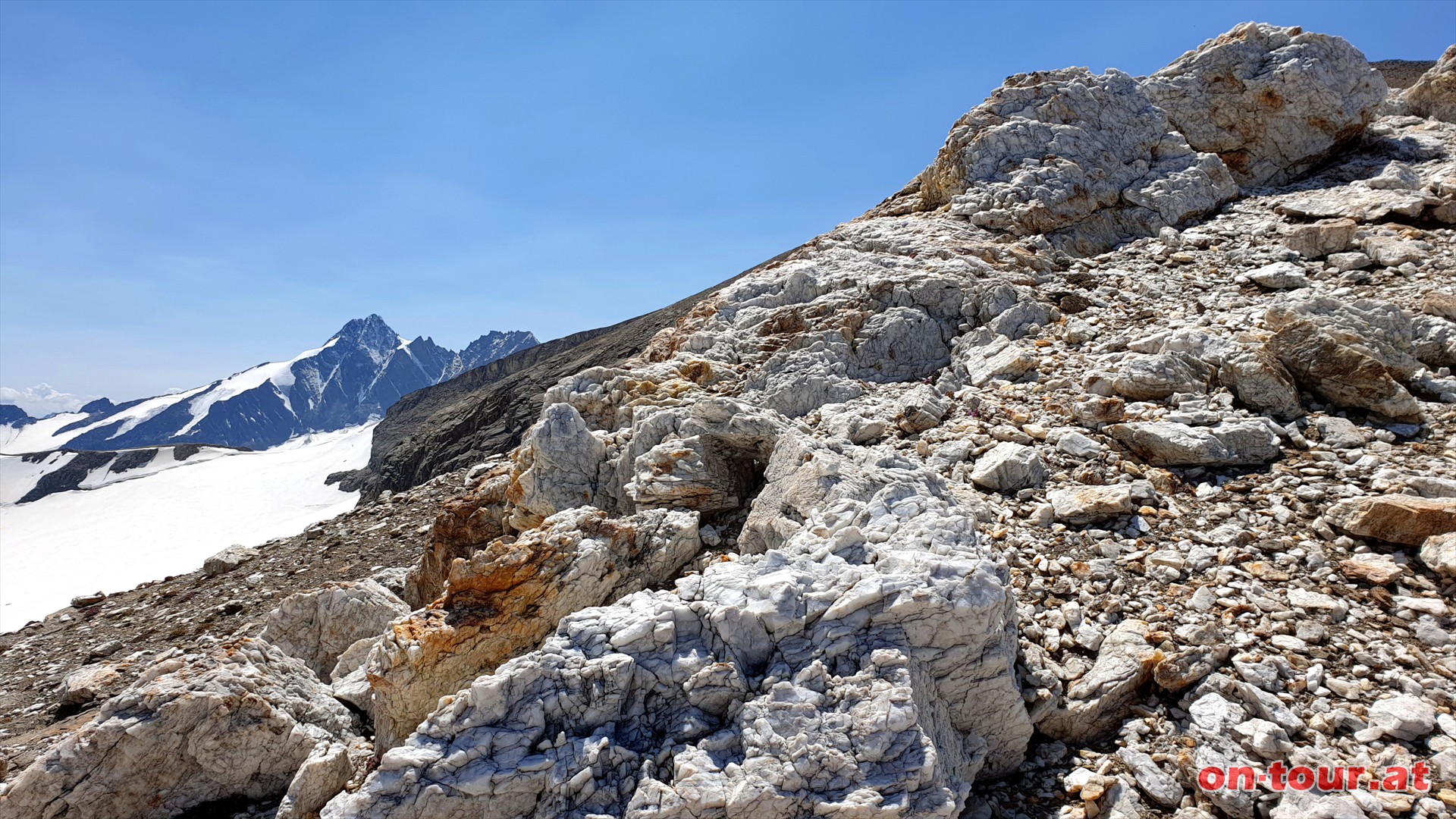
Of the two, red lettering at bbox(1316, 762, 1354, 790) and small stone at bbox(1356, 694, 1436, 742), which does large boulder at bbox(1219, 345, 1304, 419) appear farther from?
red lettering at bbox(1316, 762, 1354, 790)

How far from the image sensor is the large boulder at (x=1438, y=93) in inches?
772

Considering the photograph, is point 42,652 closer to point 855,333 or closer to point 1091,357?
point 855,333

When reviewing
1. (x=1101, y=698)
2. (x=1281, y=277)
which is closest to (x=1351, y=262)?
(x=1281, y=277)

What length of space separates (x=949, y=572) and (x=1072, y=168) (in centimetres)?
1561

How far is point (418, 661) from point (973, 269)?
12.8 m

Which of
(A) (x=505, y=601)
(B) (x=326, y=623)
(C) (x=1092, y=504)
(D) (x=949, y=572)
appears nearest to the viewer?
(D) (x=949, y=572)

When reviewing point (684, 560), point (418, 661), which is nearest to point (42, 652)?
point (418, 661)

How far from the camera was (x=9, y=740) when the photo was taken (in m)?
9.43

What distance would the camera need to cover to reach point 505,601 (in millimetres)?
6914

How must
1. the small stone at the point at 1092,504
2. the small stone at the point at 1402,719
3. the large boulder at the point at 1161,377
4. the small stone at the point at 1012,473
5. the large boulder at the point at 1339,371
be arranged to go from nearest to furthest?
the small stone at the point at 1402,719, the small stone at the point at 1092,504, the large boulder at the point at 1339,371, the small stone at the point at 1012,473, the large boulder at the point at 1161,377

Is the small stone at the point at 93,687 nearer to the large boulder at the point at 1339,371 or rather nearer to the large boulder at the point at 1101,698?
the large boulder at the point at 1101,698

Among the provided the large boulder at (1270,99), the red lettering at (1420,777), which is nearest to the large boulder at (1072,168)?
the large boulder at (1270,99)

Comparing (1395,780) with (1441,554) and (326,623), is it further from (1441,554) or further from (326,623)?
(326,623)

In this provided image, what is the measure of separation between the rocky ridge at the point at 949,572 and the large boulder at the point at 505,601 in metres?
0.04
